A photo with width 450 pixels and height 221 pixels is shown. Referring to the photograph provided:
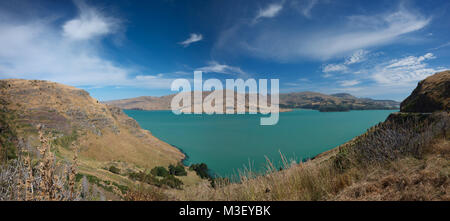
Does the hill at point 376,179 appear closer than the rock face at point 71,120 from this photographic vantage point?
Yes

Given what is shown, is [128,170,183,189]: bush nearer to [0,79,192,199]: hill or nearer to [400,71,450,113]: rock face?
[0,79,192,199]: hill

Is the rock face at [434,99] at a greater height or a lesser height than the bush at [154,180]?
greater

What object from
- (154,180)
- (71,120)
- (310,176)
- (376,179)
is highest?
(376,179)

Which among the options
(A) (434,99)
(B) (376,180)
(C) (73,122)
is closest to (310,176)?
(B) (376,180)

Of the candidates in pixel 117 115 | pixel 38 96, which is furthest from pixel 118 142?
pixel 117 115

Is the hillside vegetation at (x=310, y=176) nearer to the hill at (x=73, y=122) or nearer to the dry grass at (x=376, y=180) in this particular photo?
the dry grass at (x=376, y=180)

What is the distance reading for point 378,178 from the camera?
3426 millimetres

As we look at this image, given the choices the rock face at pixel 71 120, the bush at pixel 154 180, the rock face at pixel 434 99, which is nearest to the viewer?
the bush at pixel 154 180

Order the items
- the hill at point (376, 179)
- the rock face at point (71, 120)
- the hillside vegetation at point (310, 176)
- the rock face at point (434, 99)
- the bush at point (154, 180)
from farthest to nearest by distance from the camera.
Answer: the rock face at point (71, 120)
the rock face at point (434, 99)
the bush at point (154, 180)
the hill at point (376, 179)
the hillside vegetation at point (310, 176)

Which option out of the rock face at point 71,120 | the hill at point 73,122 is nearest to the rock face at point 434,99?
the hill at point 73,122

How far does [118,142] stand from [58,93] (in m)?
18.4

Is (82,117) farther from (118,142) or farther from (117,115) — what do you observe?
(117,115)

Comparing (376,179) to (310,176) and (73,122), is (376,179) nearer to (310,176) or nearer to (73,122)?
(310,176)

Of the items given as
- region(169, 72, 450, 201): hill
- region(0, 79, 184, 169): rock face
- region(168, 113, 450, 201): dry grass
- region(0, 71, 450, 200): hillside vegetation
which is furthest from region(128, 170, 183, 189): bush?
region(0, 79, 184, 169): rock face
